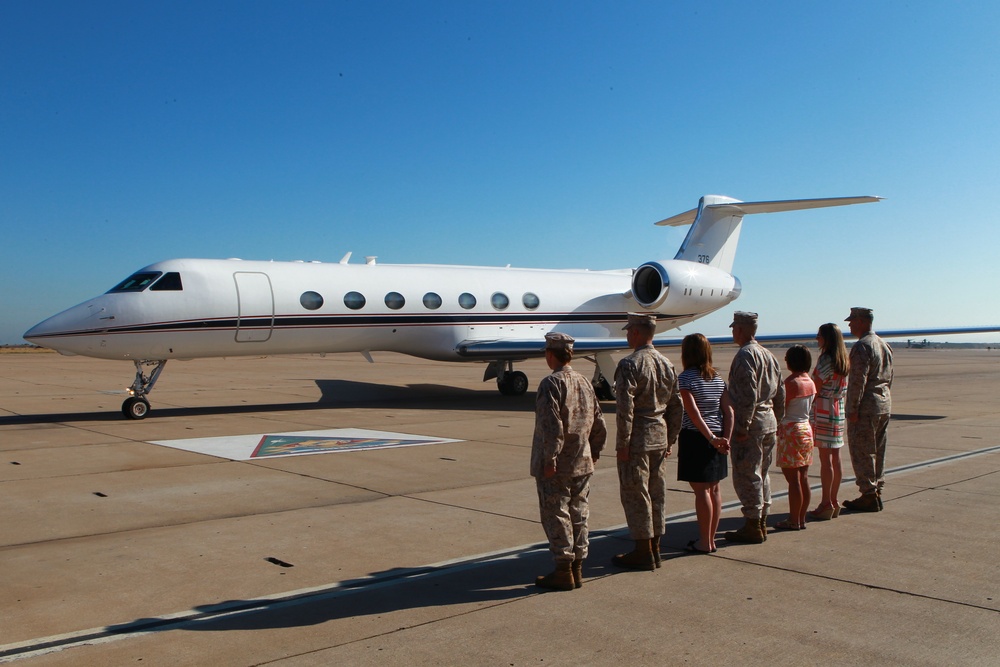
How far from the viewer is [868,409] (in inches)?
289

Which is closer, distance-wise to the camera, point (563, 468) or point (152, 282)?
point (563, 468)

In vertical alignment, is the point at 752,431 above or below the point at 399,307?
below

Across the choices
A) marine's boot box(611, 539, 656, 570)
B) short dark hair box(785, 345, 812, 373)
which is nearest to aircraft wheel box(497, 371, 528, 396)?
short dark hair box(785, 345, 812, 373)

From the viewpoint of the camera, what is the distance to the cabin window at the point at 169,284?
46.8 feet

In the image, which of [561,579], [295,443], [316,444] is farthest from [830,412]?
[295,443]

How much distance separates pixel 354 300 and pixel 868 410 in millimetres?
11163

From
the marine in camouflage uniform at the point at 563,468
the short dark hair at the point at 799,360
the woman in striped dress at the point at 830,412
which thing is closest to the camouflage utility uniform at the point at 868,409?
the woman in striped dress at the point at 830,412

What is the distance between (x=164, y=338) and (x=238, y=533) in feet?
29.1

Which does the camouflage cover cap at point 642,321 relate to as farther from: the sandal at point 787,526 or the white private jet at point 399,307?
the white private jet at point 399,307

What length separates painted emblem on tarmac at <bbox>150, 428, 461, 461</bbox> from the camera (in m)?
10.5

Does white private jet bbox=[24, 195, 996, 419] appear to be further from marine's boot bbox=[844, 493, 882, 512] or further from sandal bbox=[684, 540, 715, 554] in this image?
sandal bbox=[684, 540, 715, 554]

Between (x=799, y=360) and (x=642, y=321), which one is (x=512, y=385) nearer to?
(x=799, y=360)

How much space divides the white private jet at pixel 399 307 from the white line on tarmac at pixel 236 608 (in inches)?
401

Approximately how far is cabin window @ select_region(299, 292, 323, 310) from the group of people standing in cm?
1080
